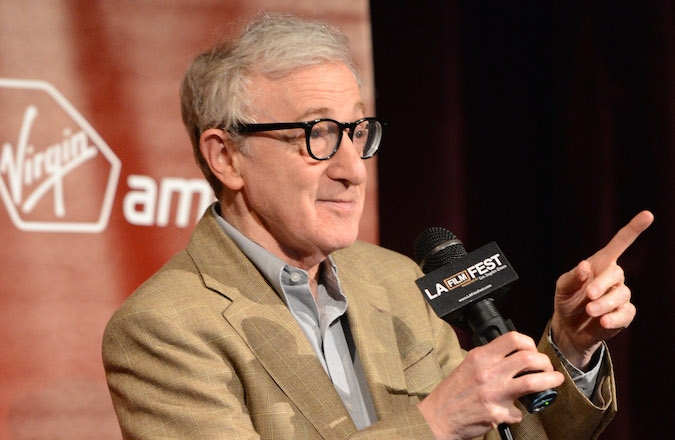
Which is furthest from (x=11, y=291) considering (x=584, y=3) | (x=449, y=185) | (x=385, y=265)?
(x=584, y=3)

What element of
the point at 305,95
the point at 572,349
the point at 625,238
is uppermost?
the point at 305,95

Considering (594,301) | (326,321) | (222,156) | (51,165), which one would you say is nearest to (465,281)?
(594,301)

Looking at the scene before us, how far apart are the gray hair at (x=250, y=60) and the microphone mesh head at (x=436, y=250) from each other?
532 mm

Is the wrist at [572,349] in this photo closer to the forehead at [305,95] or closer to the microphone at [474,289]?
the microphone at [474,289]

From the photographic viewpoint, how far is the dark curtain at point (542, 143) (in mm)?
3299

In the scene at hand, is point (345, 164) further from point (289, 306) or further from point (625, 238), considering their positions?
point (625, 238)

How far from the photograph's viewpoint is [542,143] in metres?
3.65

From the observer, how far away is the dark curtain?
10.8 ft

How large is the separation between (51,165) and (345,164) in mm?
964

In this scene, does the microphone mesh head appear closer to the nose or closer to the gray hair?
the nose

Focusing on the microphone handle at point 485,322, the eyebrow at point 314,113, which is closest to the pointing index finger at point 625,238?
the microphone handle at point 485,322

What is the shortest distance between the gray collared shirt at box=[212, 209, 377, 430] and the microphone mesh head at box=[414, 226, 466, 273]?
0.37 m

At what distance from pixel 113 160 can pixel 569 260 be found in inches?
72.9

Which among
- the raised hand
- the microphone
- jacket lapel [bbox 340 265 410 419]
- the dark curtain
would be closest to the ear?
jacket lapel [bbox 340 265 410 419]
